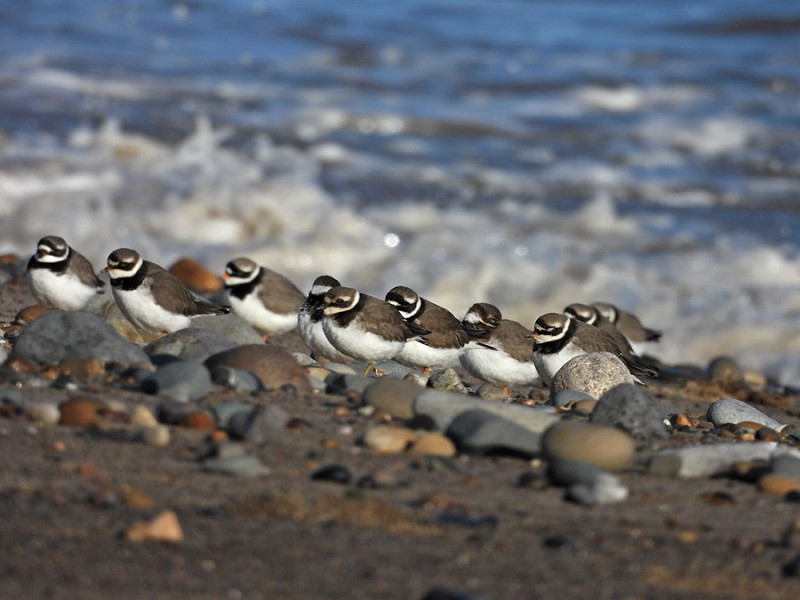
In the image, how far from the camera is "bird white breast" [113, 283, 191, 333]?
817 centimetres

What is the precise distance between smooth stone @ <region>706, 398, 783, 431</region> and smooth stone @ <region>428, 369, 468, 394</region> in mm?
1544

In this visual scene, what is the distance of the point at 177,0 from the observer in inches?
1276

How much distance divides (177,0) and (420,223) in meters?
18.9

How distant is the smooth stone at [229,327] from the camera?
27.1 feet

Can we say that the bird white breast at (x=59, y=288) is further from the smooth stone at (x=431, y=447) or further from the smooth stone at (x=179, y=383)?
the smooth stone at (x=431, y=447)

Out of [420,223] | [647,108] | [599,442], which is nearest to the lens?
[599,442]

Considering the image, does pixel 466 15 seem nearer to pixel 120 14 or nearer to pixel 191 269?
pixel 120 14

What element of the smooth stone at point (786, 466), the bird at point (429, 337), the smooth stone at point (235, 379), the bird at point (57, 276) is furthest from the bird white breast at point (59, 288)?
the smooth stone at point (786, 466)

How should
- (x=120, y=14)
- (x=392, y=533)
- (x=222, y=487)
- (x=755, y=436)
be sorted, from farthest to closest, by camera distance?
(x=120, y=14) → (x=755, y=436) → (x=222, y=487) → (x=392, y=533)

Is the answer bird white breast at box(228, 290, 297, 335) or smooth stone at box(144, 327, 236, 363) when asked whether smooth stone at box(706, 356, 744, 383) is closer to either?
bird white breast at box(228, 290, 297, 335)

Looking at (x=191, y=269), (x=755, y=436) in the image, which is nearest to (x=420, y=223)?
(x=191, y=269)

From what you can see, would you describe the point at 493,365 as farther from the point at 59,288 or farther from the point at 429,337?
the point at 59,288

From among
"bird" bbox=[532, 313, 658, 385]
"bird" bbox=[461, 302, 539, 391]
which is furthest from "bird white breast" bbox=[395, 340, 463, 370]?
"bird" bbox=[532, 313, 658, 385]

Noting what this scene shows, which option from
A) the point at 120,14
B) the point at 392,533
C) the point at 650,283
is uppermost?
the point at 120,14
